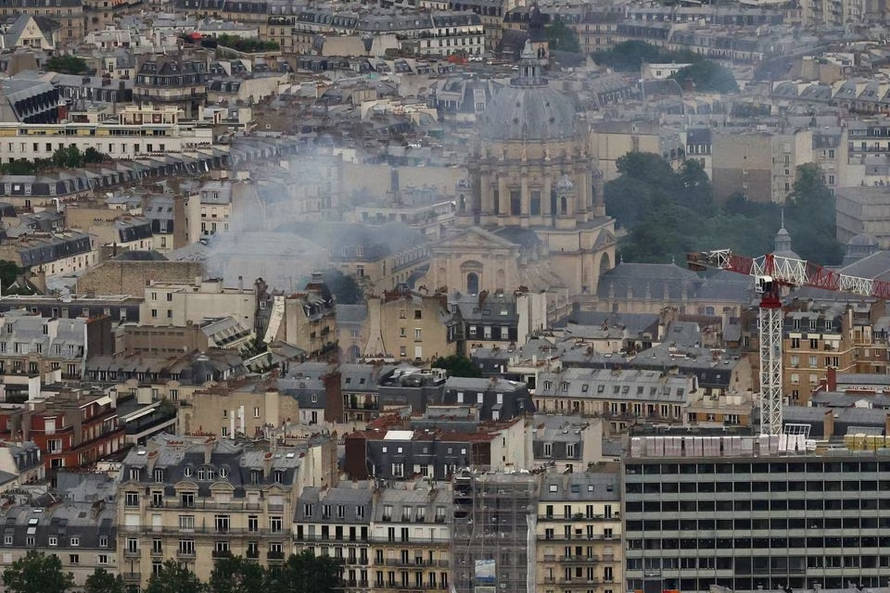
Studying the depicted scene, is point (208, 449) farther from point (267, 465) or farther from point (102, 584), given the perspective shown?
point (102, 584)

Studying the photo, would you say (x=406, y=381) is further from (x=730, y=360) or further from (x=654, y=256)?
(x=654, y=256)

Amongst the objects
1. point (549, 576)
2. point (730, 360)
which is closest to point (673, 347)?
point (730, 360)

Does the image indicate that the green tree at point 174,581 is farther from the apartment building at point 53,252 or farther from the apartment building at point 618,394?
the apartment building at point 53,252

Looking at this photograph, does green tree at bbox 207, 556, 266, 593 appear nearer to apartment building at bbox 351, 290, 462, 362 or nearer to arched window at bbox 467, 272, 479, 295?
apartment building at bbox 351, 290, 462, 362

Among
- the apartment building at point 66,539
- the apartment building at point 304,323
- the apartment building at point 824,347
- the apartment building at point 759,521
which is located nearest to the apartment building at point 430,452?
the apartment building at point 759,521

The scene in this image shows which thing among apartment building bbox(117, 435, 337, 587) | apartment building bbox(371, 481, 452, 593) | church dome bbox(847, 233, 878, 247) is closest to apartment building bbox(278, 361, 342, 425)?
apartment building bbox(117, 435, 337, 587)
